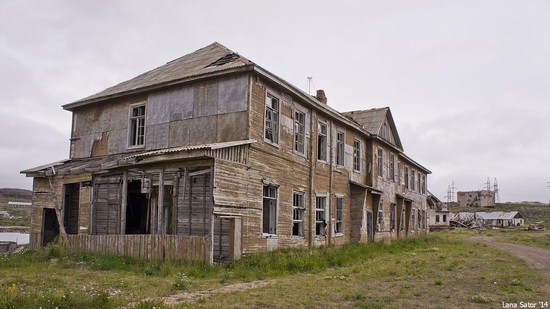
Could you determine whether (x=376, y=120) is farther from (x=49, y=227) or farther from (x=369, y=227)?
(x=49, y=227)

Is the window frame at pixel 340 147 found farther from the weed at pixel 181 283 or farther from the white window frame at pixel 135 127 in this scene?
the weed at pixel 181 283

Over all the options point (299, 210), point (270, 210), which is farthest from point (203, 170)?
point (299, 210)

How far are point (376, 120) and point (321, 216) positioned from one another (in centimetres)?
880

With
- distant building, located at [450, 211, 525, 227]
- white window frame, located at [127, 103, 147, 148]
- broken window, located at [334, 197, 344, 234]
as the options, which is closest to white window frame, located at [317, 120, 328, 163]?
broken window, located at [334, 197, 344, 234]

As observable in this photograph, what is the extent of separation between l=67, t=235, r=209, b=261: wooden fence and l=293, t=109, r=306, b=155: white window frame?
6.39 metres

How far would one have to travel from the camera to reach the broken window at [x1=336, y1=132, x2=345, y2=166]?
2097cm

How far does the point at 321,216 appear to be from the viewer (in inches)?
756

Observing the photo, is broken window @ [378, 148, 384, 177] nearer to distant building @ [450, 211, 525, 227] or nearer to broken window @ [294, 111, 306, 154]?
broken window @ [294, 111, 306, 154]

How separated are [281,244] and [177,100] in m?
6.21

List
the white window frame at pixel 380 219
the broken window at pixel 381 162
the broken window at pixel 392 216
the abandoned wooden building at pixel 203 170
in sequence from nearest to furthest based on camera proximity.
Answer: the abandoned wooden building at pixel 203 170, the white window frame at pixel 380 219, the broken window at pixel 381 162, the broken window at pixel 392 216

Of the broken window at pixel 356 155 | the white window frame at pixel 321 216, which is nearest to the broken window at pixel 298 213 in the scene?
the white window frame at pixel 321 216

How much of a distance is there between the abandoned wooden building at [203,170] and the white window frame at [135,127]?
0.04 m

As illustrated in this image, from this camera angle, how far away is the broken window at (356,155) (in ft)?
75.2

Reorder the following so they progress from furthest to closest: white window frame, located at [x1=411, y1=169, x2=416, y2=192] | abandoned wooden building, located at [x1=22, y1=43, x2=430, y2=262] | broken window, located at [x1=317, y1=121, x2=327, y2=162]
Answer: white window frame, located at [x1=411, y1=169, x2=416, y2=192] < broken window, located at [x1=317, y1=121, x2=327, y2=162] < abandoned wooden building, located at [x1=22, y1=43, x2=430, y2=262]
